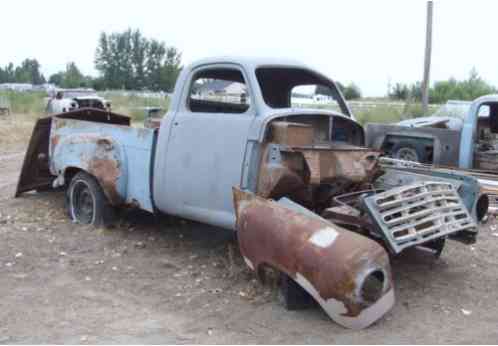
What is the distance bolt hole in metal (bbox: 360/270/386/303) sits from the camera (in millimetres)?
3817

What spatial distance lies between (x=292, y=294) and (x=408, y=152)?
20.7 feet

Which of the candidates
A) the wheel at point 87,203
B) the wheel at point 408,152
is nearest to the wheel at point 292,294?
the wheel at point 87,203

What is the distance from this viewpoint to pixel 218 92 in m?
6.17

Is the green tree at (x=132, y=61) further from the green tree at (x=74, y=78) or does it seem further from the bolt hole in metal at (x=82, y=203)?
the bolt hole in metal at (x=82, y=203)

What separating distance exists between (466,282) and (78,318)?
10.6 feet

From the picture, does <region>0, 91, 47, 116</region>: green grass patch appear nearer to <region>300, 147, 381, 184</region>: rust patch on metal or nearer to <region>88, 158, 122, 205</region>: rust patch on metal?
<region>88, 158, 122, 205</region>: rust patch on metal

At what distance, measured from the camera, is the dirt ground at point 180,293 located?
3.88 meters

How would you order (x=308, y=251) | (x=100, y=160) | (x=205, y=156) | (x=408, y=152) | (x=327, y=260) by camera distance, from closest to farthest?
(x=327, y=260), (x=308, y=251), (x=205, y=156), (x=100, y=160), (x=408, y=152)

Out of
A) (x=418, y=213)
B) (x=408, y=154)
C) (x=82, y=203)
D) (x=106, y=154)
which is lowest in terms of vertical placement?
(x=82, y=203)

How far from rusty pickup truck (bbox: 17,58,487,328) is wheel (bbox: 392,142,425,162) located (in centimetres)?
413

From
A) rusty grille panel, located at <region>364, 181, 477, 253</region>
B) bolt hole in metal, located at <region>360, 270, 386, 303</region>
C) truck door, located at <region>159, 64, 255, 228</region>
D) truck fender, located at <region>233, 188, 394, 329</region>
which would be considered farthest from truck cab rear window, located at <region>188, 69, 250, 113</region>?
bolt hole in metal, located at <region>360, 270, 386, 303</region>

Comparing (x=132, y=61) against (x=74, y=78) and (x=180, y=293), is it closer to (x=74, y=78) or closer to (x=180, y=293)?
(x=74, y=78)

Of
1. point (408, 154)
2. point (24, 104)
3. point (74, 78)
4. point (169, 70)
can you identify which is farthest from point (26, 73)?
point (408, 154)

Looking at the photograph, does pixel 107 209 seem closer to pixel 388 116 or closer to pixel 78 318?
pixel 78 318
